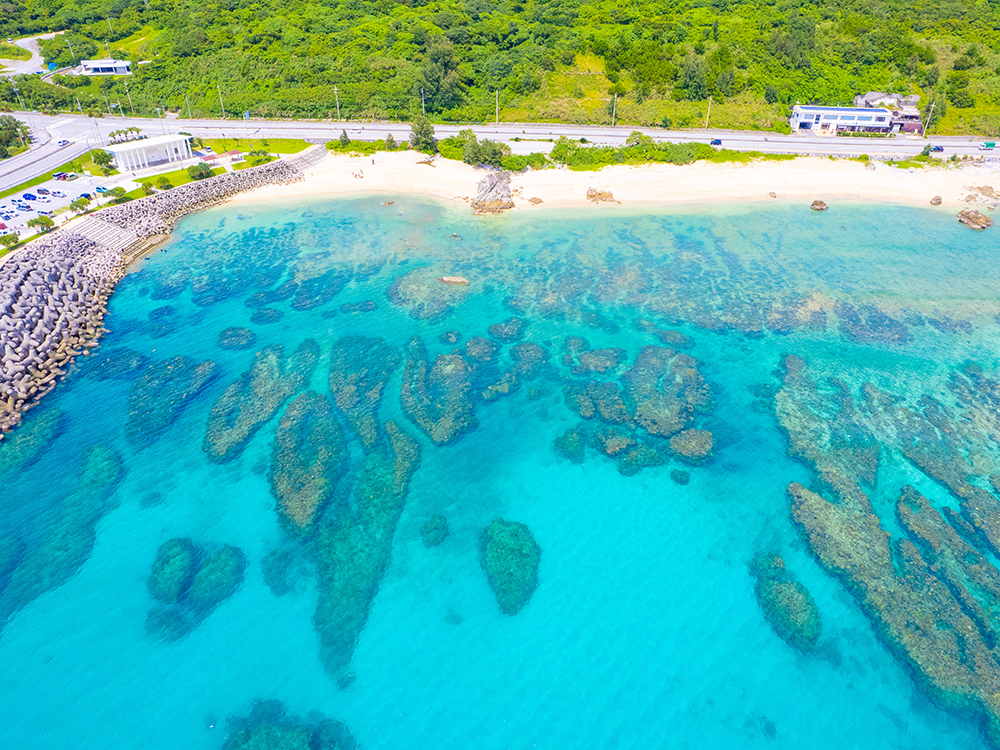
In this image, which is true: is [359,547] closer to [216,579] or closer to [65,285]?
[216,579]

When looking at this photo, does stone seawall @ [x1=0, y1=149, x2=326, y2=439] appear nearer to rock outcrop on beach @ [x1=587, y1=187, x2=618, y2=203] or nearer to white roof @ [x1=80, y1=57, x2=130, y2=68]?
rock outcrop on beach @ [x1=587, y1=187, x2=618, y2=203]

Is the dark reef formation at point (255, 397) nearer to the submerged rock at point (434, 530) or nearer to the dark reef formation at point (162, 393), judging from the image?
the dark reef formation at point (162, 393)

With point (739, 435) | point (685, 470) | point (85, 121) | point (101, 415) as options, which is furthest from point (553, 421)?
point (85, 121)

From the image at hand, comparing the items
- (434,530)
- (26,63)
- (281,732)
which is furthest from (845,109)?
(26,63)

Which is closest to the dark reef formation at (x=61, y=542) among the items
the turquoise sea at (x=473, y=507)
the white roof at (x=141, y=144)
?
the turquoise sea at (x=473, y=507)

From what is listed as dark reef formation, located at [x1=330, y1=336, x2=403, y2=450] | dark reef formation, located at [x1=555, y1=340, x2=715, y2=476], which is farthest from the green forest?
dark reef formation, located at [x1=555, y1=340, x2=715, y2=476]

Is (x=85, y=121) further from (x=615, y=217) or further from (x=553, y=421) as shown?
(x=553, y=421)

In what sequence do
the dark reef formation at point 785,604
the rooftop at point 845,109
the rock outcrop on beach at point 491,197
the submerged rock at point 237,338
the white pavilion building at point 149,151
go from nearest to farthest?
the dark reef formation at point 785,604 < the submerged rock at point 237,338 < the rock outcrop on beach at point 491,197 < the white pavilion building at point 149,151 < the rooftop at point 845,109
